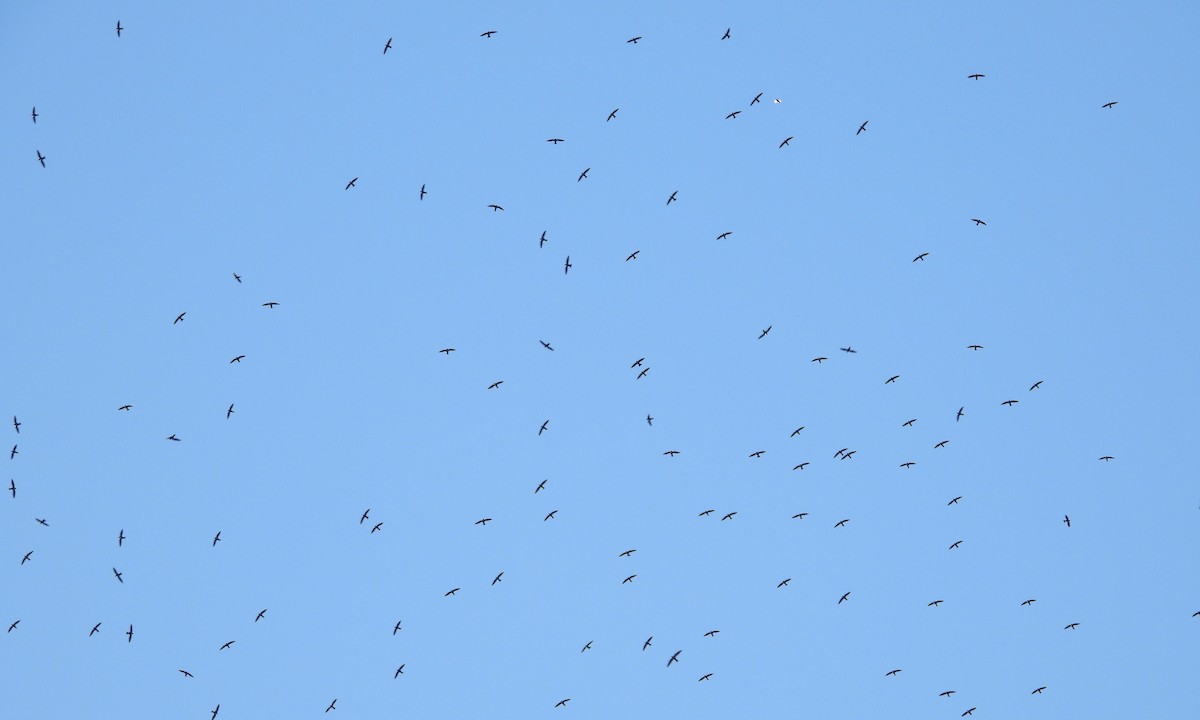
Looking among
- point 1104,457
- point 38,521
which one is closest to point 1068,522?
point 1104,457

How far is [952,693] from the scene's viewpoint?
6812cm

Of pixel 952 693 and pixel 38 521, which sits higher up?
pixel 38 521

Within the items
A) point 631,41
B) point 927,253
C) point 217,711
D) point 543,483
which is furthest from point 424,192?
point 217,711

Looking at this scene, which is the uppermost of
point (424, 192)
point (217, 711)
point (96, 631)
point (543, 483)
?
point (424, 192)

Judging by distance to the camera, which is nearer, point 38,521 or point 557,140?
point 557,140

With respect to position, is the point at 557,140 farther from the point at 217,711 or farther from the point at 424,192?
the point at 217,711

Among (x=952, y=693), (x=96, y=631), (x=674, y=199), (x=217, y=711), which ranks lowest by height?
(x=952, y=693)

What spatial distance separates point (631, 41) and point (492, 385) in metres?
12.9

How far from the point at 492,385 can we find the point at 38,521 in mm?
16733

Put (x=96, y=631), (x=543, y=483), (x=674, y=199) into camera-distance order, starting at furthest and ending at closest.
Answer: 1. (x=96, y=631)
2. (x=543, y=483)
3. (x=674, y=199)

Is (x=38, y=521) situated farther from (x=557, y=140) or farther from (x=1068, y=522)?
(x=1068, y=522)

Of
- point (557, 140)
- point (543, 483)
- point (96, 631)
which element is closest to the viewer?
point (557, 140)

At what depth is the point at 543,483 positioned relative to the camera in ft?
197

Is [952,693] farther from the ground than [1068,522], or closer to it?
closer to it
